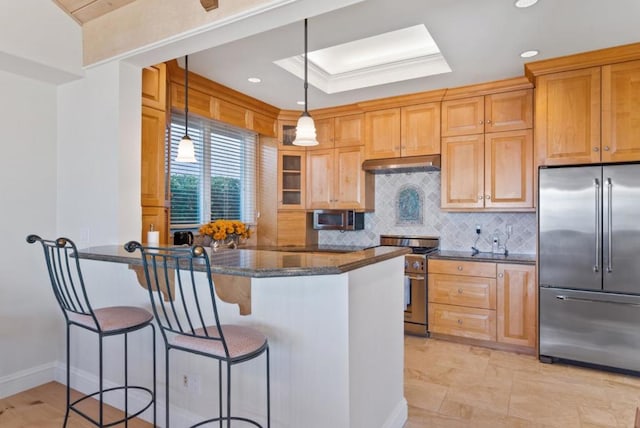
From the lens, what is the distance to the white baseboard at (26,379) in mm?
2549

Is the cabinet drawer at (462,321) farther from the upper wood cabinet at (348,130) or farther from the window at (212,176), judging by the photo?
the window at (212,176)

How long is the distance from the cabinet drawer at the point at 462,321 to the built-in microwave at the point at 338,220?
1.30 metres

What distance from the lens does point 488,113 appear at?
12.4ft

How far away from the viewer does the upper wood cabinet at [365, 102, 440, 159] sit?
4.04 m

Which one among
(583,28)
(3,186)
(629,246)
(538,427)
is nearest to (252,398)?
(538,427)

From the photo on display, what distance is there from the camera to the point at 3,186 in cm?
254

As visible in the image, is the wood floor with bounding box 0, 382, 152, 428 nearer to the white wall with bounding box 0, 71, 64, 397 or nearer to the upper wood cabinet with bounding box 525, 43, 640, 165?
the white wall with bounding box 0, 71, 64, 397

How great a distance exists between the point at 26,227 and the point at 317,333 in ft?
7.57

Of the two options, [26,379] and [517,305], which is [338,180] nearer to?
[517,305]

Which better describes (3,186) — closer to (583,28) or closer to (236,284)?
(236,284)

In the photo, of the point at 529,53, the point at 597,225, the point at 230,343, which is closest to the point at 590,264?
the point at 597,225

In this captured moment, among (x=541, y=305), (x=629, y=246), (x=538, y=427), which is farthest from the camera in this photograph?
(x=541, y=305)

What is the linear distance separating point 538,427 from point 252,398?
1.73m

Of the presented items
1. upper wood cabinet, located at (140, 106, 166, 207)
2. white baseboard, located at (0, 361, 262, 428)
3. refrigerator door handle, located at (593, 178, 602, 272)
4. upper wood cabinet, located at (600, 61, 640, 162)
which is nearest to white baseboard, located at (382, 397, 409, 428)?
white baseboard, located at (0, 361, 262, 428)
